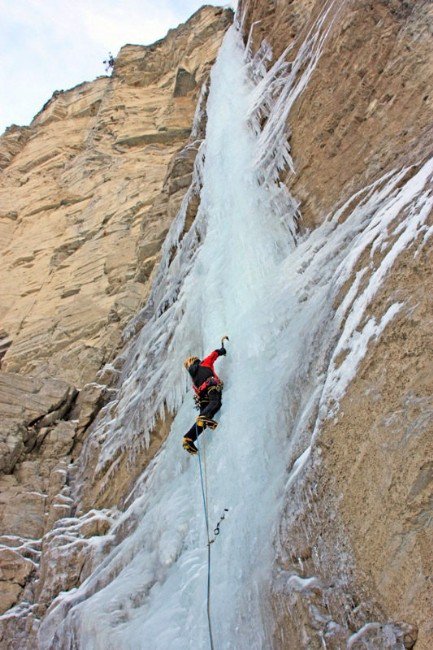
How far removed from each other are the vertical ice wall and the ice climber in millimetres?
107

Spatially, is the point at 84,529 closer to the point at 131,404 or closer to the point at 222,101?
the point at 131,404

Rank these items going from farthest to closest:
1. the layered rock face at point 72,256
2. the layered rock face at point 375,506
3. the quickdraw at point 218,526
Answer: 1. the layered rock face at point 72,256
2. the quickdraw at point 218,526
3. the layered rock face at point 375,506

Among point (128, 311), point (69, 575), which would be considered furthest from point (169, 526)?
point (128, 311)

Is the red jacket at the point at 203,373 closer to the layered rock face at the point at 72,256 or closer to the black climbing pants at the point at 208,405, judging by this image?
the black climbing pants at the point at 208,405

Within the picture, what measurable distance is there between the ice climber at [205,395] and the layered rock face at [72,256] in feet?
8.02

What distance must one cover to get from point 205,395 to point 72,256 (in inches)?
451

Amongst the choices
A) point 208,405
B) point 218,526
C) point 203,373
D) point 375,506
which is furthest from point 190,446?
point 375,506

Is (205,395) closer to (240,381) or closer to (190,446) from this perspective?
(240,381)

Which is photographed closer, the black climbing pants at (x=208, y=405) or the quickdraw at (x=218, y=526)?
the quickdraw at (x=218, y=526)

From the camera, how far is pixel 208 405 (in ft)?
18.7

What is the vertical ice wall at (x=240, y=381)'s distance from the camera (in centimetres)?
397

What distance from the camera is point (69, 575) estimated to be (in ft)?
23.4

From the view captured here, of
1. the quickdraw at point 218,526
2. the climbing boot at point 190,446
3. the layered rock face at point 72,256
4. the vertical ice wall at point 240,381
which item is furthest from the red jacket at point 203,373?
the layered rock face at point 72,256

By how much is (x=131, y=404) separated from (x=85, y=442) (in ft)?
4.93
